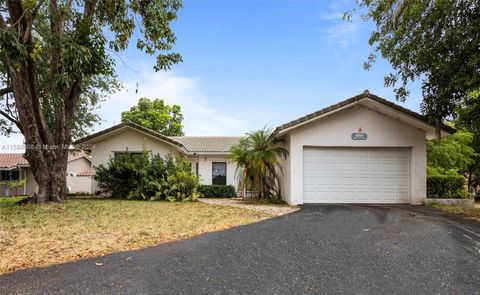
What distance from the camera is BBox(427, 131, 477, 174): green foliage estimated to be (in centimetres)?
2039

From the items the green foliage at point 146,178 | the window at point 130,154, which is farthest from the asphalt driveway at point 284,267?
the window at point 130,154

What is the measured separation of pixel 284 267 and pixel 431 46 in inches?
343

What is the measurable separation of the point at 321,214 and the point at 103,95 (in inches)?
600

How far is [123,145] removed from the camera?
17766mm

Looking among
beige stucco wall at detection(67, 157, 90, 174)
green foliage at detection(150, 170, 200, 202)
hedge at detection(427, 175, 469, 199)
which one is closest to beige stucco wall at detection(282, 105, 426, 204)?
hedge at detection(427, 175, 469, 199)

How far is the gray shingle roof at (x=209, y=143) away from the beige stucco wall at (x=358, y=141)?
8434 millimetres

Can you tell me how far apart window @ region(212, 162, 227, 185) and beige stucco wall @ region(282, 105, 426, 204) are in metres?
8.61

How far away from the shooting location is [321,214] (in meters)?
9.55

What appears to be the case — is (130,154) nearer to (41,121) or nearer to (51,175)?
(51,175)

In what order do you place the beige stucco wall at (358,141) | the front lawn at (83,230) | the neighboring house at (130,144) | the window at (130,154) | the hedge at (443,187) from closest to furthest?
the front lawn at (83,230) < the beige stucco wall at (358,141) < the hedge at (443,187) < the window at (130,154) < the neighboring house at (130,144)

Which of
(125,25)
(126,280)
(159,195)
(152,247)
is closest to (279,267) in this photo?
(126,280)

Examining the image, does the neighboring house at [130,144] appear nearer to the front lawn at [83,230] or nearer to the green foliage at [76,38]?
the green foliage at [76,38]

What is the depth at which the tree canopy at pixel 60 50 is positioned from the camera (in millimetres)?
8203

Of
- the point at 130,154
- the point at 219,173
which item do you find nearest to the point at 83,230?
the point at 130,154
